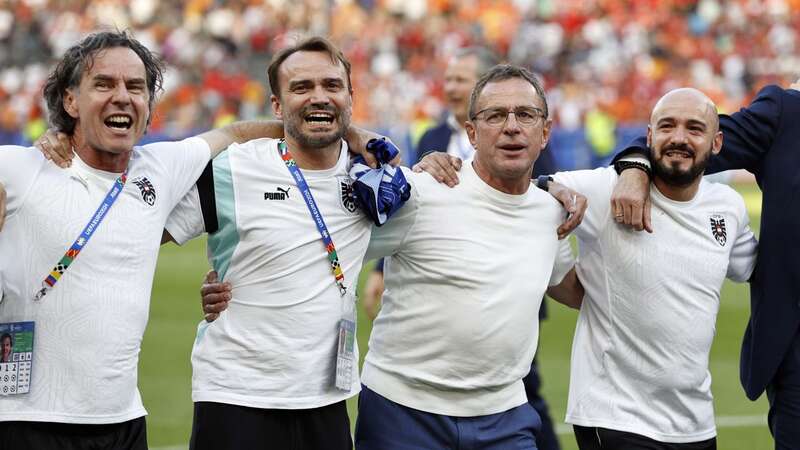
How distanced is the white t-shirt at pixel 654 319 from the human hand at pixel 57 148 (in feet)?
6.88

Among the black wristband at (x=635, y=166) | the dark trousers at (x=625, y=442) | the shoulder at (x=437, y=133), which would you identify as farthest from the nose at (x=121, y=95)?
the shoulder at (x=437, y=133)

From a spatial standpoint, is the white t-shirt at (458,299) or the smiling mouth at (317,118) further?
the white t-shirt at (458,299)

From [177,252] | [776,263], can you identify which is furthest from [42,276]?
[177,252]

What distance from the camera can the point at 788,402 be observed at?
211 inches

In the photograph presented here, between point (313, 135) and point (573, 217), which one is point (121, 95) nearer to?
point (313, 135)

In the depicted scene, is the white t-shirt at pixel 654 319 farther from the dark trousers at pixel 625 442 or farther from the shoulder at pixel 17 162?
the shoulder at pixel 17 162

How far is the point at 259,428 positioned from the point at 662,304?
5.57 feet

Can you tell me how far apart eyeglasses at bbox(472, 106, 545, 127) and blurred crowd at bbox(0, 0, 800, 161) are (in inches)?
848

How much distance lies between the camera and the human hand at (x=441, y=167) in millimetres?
5043

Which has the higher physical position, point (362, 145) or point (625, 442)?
point (362, 145)

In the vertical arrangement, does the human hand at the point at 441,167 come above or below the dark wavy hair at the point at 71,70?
Result: below

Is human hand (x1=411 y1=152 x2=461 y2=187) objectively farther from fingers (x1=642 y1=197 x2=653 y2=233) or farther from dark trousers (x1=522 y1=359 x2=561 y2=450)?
dark trousers (x1=522 y1=359 x2=561 y2=450)

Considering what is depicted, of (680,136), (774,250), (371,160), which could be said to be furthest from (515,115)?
(774,250)

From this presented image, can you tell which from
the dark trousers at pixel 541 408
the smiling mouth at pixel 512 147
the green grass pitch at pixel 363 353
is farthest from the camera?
the green grass pitch at pixel 363 353
